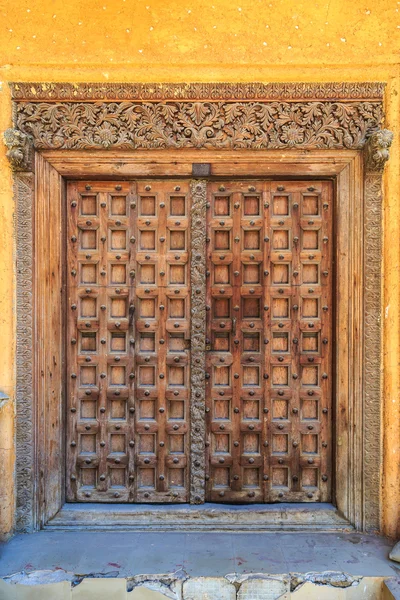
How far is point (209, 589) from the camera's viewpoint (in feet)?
7.74

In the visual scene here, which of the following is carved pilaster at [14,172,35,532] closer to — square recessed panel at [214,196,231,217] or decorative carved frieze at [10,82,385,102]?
decorative carved frieze at [10,82,385,102]

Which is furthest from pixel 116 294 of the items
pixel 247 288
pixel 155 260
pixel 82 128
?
pixel 82 128

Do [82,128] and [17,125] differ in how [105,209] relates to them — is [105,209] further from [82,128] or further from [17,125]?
[17,125]

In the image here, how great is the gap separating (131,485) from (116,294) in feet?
4.05

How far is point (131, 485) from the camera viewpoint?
2902mm

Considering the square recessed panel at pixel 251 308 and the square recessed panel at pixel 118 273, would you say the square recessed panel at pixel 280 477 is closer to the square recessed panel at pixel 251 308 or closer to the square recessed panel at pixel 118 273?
the square recessed panel at pixel 251 308

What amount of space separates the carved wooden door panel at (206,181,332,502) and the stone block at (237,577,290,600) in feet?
1.88

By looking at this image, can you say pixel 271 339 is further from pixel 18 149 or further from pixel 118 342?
pixel 18 149

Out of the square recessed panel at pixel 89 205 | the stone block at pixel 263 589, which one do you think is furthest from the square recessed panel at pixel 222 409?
the square recessed panel at pixel 89 205

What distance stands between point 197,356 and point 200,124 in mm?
1443

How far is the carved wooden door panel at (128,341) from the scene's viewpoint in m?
2.90

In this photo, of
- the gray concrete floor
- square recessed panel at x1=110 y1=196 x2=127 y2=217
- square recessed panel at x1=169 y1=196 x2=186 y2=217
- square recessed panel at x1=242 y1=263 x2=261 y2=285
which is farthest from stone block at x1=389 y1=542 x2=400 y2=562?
square recessed panel at x1=110 y1=196 x2=127 y2=217

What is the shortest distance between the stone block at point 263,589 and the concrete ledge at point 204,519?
0.43 m

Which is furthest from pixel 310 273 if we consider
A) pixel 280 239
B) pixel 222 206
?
pixel 222 206
